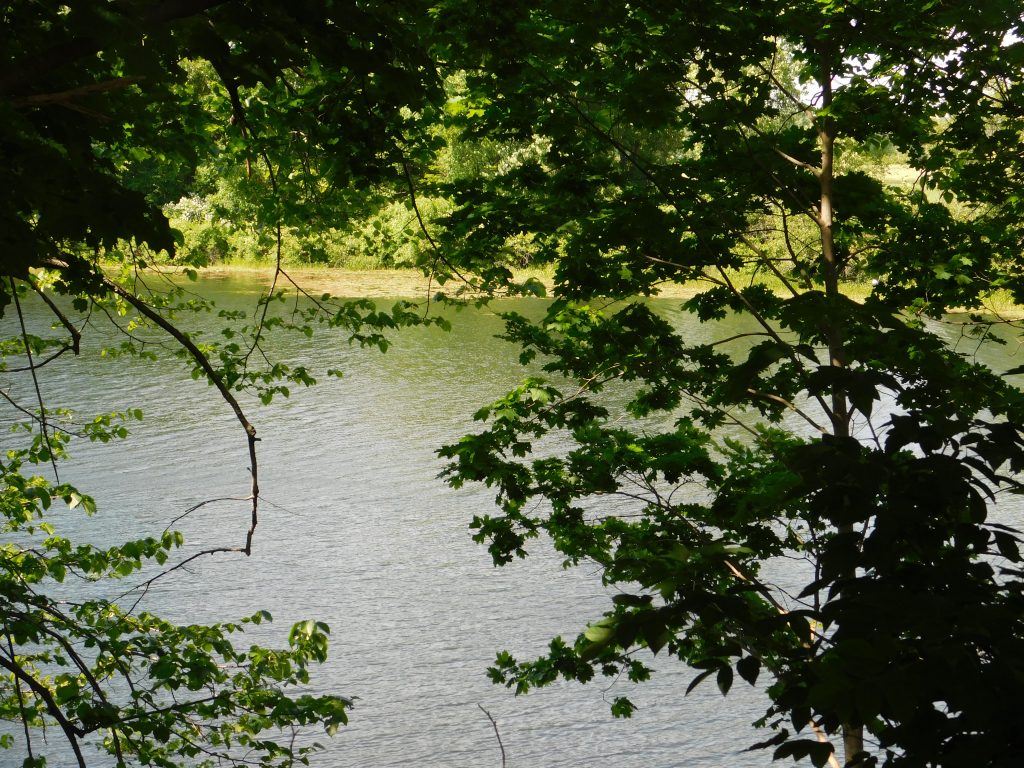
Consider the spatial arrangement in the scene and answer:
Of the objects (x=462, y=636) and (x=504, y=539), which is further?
(x=462, y=636)

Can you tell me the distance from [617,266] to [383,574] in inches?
183

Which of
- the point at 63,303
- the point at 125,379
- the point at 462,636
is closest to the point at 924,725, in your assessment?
the point at 462,636

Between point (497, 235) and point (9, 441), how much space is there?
810 cm

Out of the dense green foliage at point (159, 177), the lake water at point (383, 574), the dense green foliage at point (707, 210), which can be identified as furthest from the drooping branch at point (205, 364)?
the lake water at point (383, 574)

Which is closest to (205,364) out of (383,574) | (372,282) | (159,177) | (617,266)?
(159,177)

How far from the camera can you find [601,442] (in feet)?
19.0

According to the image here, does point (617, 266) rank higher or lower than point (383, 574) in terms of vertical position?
higher

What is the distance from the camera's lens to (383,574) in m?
9.12

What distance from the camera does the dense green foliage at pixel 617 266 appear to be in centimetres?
159

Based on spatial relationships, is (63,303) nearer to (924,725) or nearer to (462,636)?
(462,636)

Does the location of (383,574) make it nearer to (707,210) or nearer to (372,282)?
(707,210)

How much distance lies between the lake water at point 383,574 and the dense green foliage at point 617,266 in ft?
2.93

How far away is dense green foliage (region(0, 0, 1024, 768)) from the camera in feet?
5.21

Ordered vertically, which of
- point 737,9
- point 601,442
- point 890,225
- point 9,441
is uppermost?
point 737,9
